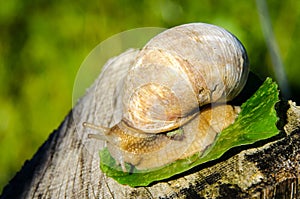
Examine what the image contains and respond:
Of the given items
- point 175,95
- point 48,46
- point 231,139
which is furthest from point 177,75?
point 48,46

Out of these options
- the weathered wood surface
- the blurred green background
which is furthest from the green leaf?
the blurred green background

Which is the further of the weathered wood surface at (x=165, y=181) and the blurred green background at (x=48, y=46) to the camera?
the blurred green background at (x=48, y=46)

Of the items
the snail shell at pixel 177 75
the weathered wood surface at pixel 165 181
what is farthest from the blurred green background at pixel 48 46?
the snail shell at pixel 177 75

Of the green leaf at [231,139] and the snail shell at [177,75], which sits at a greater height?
the snail shell at [177,75]

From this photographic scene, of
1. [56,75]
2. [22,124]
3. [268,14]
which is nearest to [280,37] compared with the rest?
[268,14]

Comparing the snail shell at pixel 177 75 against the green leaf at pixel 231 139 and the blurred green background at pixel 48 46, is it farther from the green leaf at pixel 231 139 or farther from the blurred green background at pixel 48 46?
the blurred green background at pixel 48 46

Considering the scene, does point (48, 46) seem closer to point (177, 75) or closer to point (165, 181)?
point (177, 75)

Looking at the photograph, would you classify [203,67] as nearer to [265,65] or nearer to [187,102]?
[187,102]

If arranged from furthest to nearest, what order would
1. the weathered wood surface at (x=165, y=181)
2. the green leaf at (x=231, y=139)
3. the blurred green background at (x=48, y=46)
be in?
1. the blurred green background at (x=48, y=46)
2. the green leaf at (x=231, y=139)
3. the weathered wood surface at (x=165, y=181)
